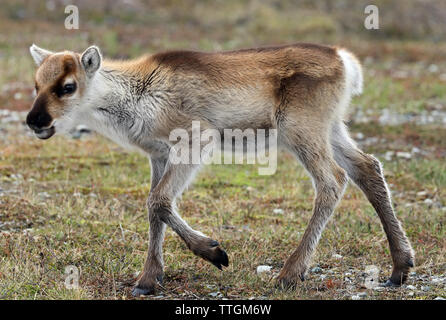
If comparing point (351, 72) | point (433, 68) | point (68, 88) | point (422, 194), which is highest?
point (433, 68)

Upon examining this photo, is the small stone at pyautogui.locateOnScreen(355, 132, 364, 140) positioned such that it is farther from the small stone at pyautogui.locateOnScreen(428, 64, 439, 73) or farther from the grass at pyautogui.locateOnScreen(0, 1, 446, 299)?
the small stone at pyautogui.locateOnScreen(428, 64, 439, 73)

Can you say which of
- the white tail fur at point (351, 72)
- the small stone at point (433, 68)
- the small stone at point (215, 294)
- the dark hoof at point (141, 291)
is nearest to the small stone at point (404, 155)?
the white tail fur at point (351, 72)

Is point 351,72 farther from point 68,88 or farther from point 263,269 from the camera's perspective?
point 68,88

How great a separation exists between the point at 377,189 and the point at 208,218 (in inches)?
108

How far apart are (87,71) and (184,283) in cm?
267

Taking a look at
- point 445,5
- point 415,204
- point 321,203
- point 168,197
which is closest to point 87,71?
point 168,197

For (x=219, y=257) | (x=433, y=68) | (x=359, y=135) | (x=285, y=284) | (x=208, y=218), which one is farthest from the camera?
(x=433, y=68)

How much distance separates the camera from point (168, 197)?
7.74 meters

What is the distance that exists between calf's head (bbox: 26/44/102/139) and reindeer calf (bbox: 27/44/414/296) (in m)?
0.01

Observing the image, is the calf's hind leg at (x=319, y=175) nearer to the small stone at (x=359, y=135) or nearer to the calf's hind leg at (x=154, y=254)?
the calf's hind leg at (x=154, y=254)

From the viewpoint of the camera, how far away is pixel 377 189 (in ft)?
28.1

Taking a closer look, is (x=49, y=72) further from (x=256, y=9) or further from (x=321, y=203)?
(x=256, y=9)

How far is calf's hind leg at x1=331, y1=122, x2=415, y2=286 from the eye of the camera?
821 centimetres

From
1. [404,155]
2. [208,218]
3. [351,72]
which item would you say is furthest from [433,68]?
[351,72]
